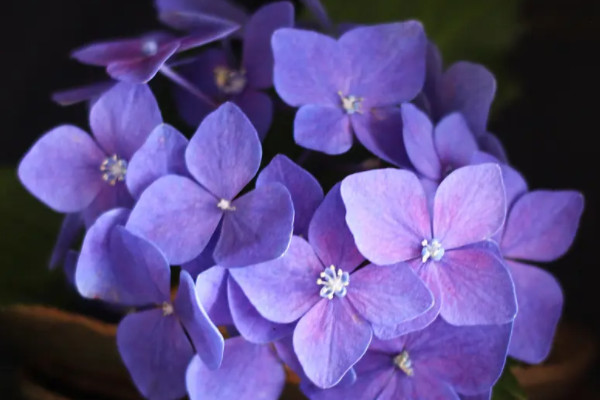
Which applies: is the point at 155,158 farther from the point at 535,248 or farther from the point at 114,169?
the point at 535,248

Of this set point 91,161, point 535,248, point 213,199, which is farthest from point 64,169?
point 535,248

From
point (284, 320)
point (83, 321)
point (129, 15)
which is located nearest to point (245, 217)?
point (284, 320)

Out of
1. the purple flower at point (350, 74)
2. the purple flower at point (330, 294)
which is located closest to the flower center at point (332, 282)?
the purple flower at point (330, 294)

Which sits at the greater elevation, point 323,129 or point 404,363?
point 323,129

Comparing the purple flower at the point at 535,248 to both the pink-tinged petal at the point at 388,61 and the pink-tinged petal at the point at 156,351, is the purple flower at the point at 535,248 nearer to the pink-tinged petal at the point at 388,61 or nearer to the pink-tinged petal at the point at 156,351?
the pink-tinged petal at the point at 388,61

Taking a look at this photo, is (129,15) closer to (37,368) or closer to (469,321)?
(37,368)

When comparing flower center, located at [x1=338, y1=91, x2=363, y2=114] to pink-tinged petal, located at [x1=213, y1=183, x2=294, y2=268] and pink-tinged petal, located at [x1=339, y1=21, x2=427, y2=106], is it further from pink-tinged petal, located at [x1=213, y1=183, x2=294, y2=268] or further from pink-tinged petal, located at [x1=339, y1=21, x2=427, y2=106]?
pink-tinged petal, located at [x1=213, y1=183, x2=294, y2=268]
